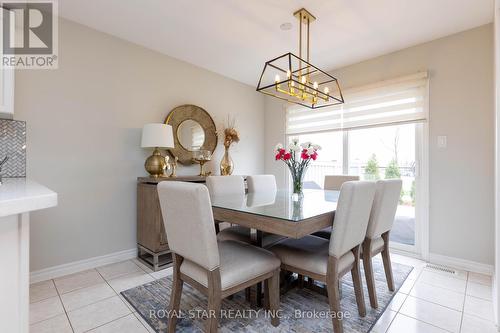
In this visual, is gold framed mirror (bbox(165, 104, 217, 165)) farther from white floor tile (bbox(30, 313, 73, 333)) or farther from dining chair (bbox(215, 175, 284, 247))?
white floor tile (bbox(30, 313, 73, 333))

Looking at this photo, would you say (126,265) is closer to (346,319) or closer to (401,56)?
(346,319)

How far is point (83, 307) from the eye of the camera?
5.94 feet

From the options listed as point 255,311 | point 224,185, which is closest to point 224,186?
point 224,185

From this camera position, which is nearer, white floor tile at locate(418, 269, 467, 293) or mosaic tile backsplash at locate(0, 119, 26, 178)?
mosaic tile backsplash at locate(0, 119, 26, 178)

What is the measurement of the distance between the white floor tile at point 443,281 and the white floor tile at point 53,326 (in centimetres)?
293

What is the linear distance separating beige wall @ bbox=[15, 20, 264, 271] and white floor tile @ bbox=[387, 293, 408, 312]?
2661mm

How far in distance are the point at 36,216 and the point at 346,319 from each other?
2764mm

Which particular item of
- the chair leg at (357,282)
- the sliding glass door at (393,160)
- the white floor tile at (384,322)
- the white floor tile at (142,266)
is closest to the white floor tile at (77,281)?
the white floor tile at (142,266)

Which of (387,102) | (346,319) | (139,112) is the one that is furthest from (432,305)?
(139,112)

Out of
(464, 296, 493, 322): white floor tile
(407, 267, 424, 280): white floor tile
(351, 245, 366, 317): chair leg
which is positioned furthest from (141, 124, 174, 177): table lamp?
(464, 296, 493, 322): white floor tile

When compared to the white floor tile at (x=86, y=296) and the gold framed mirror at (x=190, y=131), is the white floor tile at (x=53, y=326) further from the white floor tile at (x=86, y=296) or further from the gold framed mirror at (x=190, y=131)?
the gold framed mirror at (x=190, y=131)

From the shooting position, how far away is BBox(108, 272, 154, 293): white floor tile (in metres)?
2.11

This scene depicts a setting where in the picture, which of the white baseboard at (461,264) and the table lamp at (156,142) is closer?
the white baseboard at (461,264)

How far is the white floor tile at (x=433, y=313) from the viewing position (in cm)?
162
